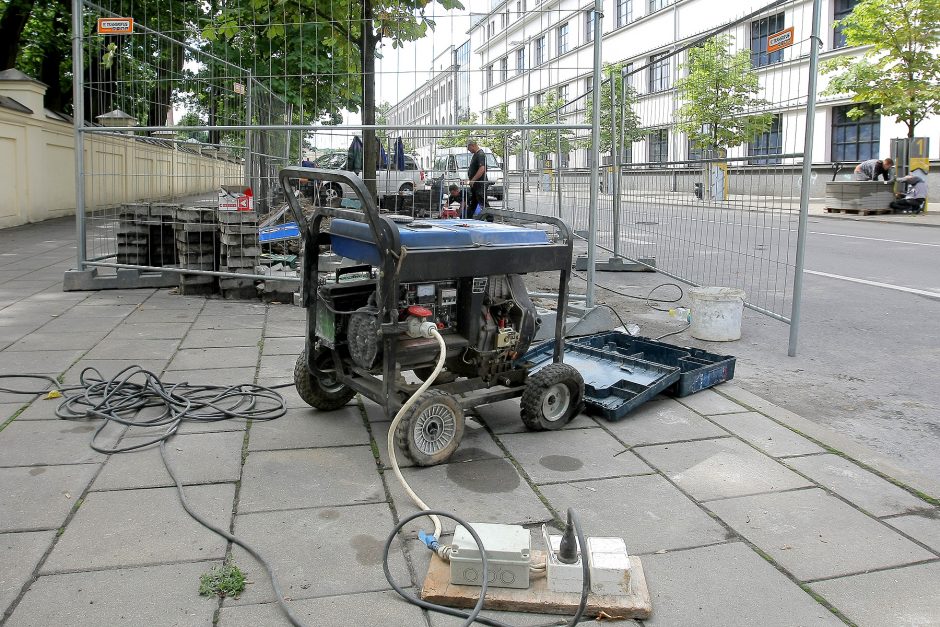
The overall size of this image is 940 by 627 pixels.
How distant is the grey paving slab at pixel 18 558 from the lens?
275 centimetres

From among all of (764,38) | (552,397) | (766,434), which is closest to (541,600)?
(552,397)

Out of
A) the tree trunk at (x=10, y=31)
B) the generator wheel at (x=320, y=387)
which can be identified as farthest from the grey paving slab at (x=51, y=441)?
the tree trunk at (x=10, y=31)

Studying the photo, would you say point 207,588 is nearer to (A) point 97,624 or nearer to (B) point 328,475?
(A) point 97,624

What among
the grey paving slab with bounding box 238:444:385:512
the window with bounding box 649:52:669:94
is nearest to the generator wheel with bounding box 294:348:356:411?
the grey paving slab with bounding box 238:444:385:512

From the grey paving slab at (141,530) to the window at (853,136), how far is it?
32.1 metres

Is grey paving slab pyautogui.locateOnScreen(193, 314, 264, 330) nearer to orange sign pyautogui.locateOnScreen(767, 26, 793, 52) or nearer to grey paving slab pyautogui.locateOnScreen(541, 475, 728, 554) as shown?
grey paving slab pyautogui.locateOnScreen(541, 475, 728, 554)

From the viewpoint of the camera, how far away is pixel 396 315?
388 cm

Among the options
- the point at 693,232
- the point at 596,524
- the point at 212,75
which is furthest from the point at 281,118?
Result: the point at 596,524

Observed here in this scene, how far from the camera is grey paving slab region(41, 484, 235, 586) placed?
9.83ft

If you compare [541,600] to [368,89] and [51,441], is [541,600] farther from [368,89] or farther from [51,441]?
[368,89]

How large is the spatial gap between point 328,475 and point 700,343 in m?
4.04

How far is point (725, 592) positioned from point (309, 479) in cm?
198

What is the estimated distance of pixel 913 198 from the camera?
23250mm

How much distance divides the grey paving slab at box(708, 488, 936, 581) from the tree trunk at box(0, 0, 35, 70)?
947 inches
